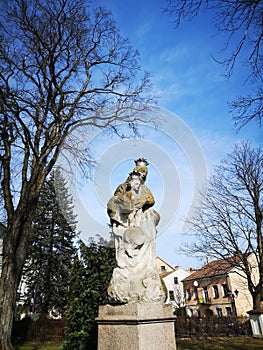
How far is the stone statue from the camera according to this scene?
411 centimetres

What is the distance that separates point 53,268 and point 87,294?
719 inches

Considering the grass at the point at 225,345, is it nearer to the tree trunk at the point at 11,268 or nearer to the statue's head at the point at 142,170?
the tree trunk at the point at 11,268

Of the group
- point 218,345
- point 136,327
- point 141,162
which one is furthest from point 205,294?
point 136,327

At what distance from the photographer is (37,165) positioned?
10898 mm

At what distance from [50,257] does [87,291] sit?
1834cm

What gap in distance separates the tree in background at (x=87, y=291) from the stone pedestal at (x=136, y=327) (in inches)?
144

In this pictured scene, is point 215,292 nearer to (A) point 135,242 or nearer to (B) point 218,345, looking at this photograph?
(B) point 218,345

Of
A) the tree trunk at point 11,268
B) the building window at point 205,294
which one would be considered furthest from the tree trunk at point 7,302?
the building window at point 205,294

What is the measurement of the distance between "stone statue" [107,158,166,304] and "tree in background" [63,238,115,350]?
3.63 metres

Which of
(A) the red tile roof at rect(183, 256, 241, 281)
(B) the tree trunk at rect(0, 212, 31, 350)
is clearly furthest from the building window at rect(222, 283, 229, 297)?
(B) the tree trunk at rect(0, 212, 31, 350)

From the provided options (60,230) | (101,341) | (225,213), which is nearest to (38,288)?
(60,230)

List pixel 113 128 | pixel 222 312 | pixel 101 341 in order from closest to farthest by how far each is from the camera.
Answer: pixel 101 341, pixel 113 128, pixel 222 312

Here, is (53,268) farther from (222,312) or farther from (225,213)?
(222,312)

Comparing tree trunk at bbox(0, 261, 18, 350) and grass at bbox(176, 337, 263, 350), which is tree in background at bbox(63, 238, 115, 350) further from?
grass at bbox(176, 337, 263, 350)
